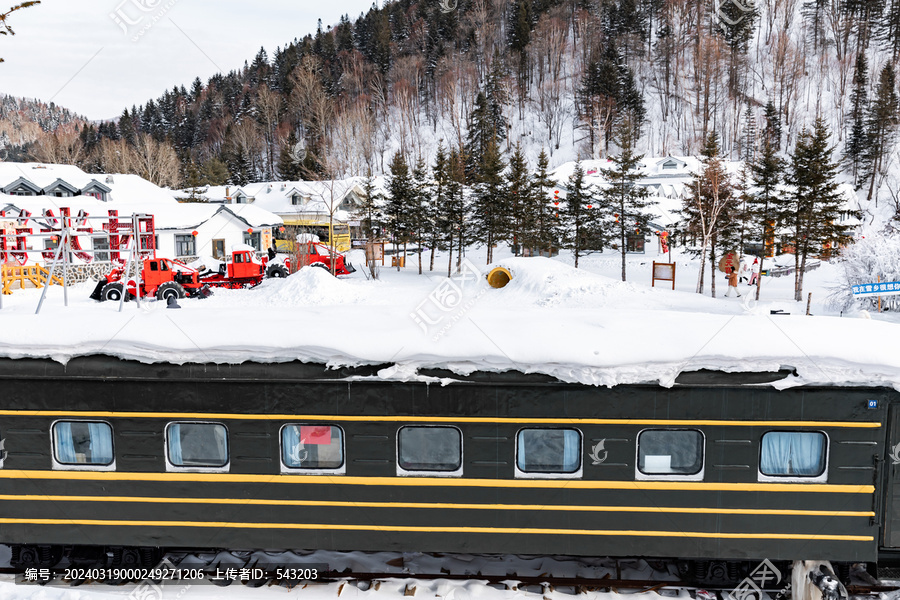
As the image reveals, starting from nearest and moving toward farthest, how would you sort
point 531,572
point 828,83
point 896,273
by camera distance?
1. point 531,572
2. point 896,273
3. point 828,83

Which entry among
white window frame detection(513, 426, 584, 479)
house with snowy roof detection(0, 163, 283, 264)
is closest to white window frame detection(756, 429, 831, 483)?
white window frame detection(513, 426, 584, 479)

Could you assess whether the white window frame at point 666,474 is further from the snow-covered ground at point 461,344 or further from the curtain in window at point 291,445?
the curtain in window at point 291,445

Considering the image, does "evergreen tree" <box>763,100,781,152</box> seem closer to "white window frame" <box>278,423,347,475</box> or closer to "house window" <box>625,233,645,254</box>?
"house window" <box>625,233,645,254</box>

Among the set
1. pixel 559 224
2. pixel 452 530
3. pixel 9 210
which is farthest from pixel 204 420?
pixel 9 210

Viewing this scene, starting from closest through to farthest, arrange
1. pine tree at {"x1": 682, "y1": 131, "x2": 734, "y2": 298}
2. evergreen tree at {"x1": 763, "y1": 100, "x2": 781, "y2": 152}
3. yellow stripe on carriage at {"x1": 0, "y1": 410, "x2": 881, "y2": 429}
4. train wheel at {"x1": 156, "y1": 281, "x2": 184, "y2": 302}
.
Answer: yellow stripe on carriage at {"x1": 0, "y1": 410, "x2": 881, "y2": 429} < train wheel at {"x1": 156, "y1": 281, "x2": 184, "y2": 302} < pine tree at {"x1": 682, "y1": 131, "x2": 734, "y2": 298} < evergreen tree at {"x1": 763, "y1": 100, "x2": 781, "y2": 152}

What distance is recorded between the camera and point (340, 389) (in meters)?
5.44

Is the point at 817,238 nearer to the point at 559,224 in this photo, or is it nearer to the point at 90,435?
the point at 559,224

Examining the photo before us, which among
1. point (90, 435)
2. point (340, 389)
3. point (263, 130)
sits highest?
point (263, 130)

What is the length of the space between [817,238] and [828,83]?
2635 inches

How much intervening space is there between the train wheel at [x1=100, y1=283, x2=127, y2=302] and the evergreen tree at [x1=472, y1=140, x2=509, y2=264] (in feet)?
77.2

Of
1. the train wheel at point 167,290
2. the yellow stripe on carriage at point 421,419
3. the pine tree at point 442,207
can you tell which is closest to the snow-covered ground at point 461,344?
the yellow stripe on carriage at point 421,419

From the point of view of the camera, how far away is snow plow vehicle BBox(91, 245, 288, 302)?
70.9ft

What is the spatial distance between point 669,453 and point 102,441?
5.70 metres

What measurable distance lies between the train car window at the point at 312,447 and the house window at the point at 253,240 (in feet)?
139
